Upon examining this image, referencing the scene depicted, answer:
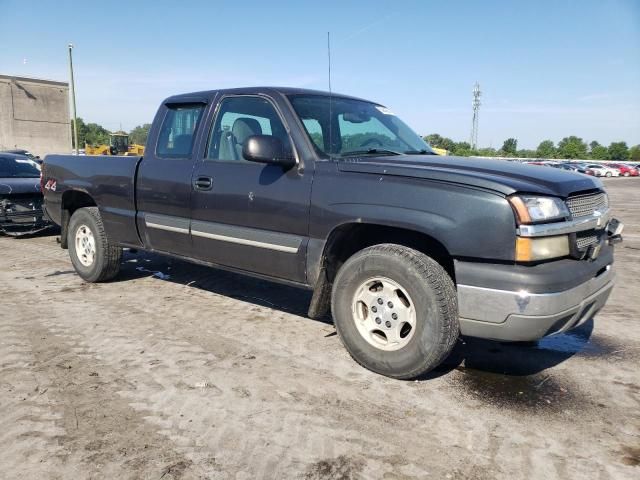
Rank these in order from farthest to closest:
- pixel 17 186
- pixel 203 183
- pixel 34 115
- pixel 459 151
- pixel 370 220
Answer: pixel 34 115, pixel 459 151, pixel 17 186, pixel 203 183, pixel 370 220

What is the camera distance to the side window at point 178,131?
4.64 metres

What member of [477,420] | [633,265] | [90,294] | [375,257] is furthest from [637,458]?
[633,265]

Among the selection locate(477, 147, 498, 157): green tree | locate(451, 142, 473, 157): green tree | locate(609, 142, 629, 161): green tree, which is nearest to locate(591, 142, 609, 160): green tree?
locate(609, 142, 629, 161): green tree

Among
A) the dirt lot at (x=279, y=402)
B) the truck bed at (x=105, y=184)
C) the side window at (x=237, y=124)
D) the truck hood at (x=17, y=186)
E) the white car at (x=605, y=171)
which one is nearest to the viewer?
the dirt lot at (x=279, y=402)

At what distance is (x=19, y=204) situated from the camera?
8.94m

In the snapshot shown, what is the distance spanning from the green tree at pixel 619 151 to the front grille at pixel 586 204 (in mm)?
116371

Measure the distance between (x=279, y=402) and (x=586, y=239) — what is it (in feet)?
7.16

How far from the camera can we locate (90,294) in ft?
17.6

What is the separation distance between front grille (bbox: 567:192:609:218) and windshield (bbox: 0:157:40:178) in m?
9.64

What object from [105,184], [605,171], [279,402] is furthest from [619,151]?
[279,402]

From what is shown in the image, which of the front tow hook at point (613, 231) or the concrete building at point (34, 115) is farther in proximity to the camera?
the concrete building at point (34, 115)

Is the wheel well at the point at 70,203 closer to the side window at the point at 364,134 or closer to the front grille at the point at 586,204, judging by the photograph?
the side window at the point at 364,134

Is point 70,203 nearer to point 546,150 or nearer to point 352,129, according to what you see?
point 352,129

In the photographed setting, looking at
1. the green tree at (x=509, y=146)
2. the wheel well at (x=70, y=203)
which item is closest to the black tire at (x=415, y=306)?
the wheel well at (x=70, y=203)
